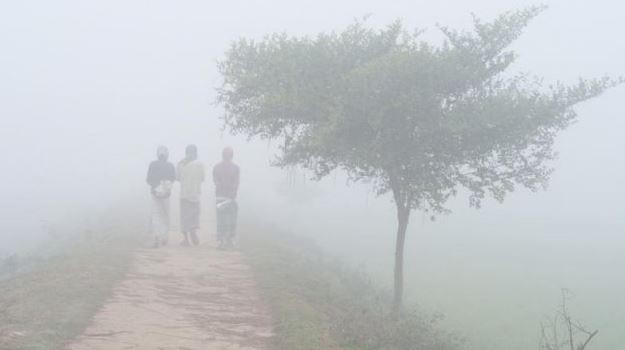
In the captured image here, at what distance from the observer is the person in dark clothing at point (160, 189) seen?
18266mm

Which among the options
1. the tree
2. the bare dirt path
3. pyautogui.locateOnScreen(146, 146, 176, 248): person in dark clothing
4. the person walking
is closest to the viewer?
the bare dirt path

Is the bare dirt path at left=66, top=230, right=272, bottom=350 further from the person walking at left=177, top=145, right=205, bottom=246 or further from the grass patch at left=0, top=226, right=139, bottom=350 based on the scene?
the person walking at left=177, top=145, right=205, bottom=246

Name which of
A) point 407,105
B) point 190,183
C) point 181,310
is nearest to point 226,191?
point 190,183

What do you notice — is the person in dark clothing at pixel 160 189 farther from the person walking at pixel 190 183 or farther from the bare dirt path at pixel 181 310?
the bare dirt path at pixel 181 310

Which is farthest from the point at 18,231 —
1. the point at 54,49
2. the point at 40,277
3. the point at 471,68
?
the point at 54,49

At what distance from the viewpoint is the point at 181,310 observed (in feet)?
37.2

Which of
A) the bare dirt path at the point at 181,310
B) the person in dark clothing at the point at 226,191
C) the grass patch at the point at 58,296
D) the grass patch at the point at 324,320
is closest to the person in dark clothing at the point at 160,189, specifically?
the person in dark clothing at the point at 226,191

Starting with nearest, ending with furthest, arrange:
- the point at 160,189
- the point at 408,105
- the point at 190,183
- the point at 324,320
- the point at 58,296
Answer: the point at 58,296 < the point at 324,320 < the point at 408,105 < the point at 160,189 < the point at 190,183

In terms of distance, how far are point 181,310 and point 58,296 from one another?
183cm

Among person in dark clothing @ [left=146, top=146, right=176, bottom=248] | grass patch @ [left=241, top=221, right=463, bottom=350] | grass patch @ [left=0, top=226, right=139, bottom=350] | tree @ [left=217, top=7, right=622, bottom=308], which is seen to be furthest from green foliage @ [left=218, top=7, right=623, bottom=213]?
grass patch @ [left=0, top=226, right=139, bottom=350]

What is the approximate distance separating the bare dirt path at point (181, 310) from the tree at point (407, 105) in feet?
10.6

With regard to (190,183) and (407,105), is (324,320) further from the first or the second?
(190,183)

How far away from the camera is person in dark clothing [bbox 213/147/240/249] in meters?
18.8

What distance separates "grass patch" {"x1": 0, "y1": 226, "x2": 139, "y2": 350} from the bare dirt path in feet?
0.75
